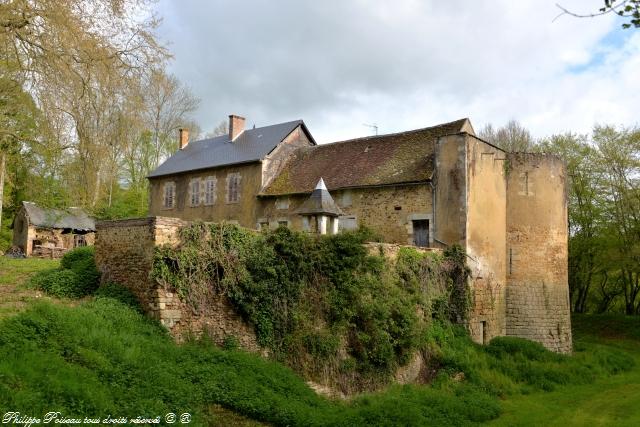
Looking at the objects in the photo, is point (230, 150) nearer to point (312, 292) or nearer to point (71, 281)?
point (312, 292)

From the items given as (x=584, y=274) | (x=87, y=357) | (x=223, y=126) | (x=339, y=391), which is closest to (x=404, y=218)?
(x=339, y=391)

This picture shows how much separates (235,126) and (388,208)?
10614mm

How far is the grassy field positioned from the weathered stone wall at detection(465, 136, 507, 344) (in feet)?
6.39

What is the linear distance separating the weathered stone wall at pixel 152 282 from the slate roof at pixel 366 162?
9.26 meters

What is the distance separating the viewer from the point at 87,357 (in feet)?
27.7

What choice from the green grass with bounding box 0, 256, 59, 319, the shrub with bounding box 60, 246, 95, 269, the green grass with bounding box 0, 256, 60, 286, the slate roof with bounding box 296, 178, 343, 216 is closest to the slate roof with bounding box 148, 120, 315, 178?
the slate roof with bounding box 296, 178, 343, 216

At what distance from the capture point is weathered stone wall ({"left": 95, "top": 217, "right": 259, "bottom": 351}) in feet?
35.4

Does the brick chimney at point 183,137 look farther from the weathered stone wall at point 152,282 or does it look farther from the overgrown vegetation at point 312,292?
the weathered stone wall at point 152,282

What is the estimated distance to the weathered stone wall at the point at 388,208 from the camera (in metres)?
18.6

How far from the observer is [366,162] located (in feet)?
69.1

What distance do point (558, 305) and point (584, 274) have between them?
11054 millimetres

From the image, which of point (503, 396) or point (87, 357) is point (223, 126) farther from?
point (87, 357)

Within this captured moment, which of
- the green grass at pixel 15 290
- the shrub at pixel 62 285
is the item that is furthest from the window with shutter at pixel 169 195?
the shrub at pixel 62 285

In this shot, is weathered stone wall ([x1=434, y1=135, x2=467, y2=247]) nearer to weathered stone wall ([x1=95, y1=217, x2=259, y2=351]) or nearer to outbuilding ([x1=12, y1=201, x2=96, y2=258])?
weathered stone wall ([x1=95, y1=217, x2=259, y2=351])
